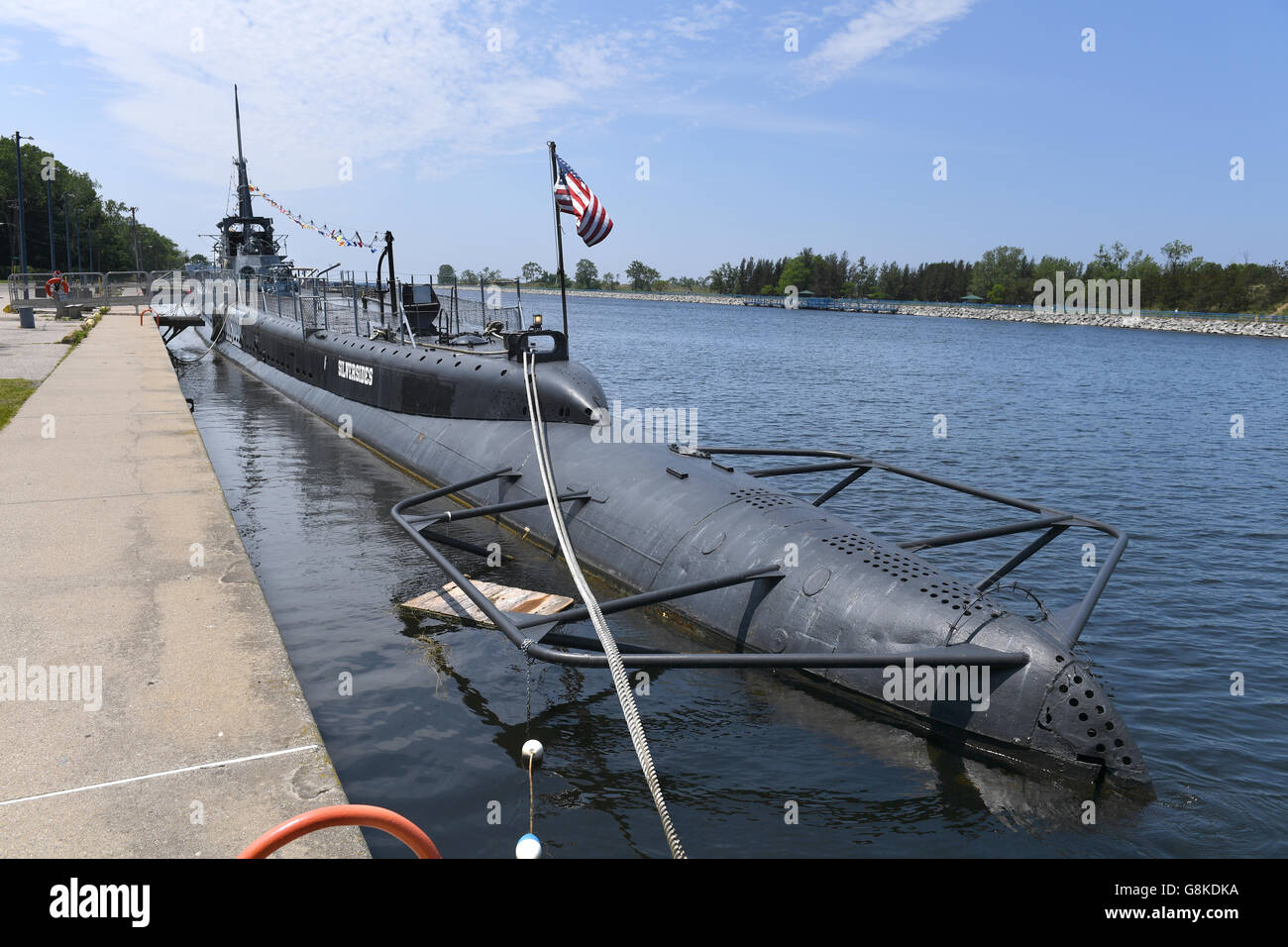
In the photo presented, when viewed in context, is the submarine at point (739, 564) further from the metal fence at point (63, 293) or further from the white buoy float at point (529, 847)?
the metal fence at point (63, 293)

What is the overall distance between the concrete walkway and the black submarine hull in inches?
197

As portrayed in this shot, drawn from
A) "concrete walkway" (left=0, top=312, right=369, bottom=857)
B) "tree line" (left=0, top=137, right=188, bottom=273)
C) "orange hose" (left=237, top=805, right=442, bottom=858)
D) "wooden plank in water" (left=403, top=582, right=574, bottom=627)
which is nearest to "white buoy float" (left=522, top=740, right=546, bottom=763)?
"concrete walkway" (left=0, top=312, right=369, bottom=857)

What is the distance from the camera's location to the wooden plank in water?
12.0 metres

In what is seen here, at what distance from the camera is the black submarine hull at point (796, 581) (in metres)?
8.54

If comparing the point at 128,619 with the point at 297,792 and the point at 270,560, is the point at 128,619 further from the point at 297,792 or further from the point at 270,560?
the point at 270,560

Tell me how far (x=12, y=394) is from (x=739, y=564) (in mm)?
20140

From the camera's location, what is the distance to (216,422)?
92.3 feet

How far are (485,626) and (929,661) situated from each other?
6.17 m

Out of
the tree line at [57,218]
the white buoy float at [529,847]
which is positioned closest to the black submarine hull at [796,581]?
the white buoy float at [529,847]

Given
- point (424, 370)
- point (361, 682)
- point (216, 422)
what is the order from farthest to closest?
1. point (216, 422)
2. point (424, 370)
3. point (361, 682)

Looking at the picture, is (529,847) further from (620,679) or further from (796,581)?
(796,581)

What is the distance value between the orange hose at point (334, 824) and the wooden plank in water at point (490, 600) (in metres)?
7.16
